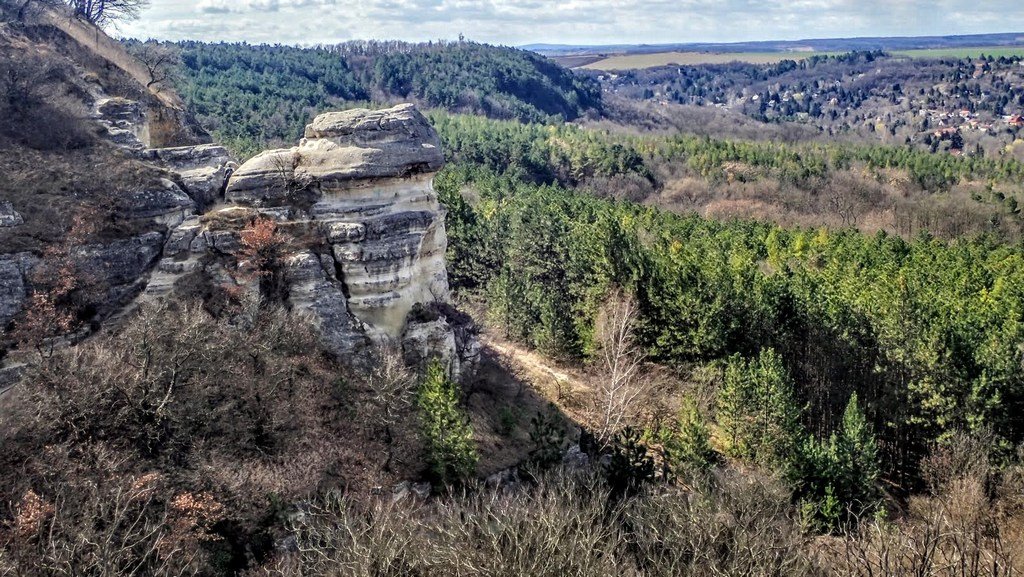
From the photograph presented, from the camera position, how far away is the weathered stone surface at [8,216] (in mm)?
27141

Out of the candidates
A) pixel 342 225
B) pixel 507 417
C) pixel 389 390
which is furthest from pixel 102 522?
pixel 507 417

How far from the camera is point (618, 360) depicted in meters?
38.3

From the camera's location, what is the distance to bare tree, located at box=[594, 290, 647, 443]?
38250mm

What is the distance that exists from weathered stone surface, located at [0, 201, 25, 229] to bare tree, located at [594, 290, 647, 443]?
86.2ft

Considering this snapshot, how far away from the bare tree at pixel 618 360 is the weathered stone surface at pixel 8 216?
1035 inches

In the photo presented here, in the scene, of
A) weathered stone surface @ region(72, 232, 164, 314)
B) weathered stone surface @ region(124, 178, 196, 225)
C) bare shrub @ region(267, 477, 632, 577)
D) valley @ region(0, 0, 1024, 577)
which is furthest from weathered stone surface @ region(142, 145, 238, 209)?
bare shrub @ region(267, 477, 632, 577)

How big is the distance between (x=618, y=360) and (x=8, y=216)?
91.1 ft

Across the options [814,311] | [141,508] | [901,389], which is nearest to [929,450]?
[901,389]

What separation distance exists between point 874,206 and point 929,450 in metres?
62.0

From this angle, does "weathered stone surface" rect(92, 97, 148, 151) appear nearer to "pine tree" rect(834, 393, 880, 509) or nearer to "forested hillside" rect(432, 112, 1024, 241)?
"pine tree" rect(834, 393, 880, 509)

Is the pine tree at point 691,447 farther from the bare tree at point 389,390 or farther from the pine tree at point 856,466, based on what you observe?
the bare tree at point 389,390

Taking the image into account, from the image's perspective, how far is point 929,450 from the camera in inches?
1467

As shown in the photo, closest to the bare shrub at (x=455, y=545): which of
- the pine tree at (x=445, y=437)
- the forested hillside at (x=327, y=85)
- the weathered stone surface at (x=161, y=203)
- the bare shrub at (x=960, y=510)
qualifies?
the pine tree at (x=445, y=437)

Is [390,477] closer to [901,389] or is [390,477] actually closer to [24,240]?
[24,240]
